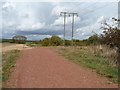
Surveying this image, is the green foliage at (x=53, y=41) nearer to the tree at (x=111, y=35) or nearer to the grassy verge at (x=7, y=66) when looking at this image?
the grassy verge at (x=7, y=66)

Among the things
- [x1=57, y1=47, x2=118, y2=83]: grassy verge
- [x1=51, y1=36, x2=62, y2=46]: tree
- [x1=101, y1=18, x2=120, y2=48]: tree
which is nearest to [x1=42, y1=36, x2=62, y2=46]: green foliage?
[x1=51, y1=36, x2=62, y2=46]: tree

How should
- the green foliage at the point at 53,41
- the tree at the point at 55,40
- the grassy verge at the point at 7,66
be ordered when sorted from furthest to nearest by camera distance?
1. the tree at the point at 55,40
2. the green foliage at the point at 53,41
3. the grassy verge at the point at 7,66

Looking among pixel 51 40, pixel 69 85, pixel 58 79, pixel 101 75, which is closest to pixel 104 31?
pixel 101 75

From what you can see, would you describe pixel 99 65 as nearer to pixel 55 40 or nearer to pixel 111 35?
pixel 111 35

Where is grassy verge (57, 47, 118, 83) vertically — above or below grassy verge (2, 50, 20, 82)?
above

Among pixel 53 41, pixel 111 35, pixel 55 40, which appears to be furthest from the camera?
pixel 53 41

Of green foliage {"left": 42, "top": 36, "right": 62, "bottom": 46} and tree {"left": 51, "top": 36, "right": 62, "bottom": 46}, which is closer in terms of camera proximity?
green foliage {"left": 42, "top": 36, "right": 62, "bottom": 46}

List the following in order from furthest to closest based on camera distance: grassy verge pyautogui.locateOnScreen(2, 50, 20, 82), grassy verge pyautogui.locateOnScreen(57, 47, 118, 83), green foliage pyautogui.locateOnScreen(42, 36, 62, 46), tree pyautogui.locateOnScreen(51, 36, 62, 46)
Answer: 1. tree pyautogui.locateOnScreen(51, 36, 62, 46)
2. green foliage pyautogui.locateOnScreen(42, 36, 62, 46)
3. grassy verge pyautogui.locateOnScreen(2, 50, 20, 82)
4. grassy verge pyautogui.locateOnScreen(57, 47, 118, 83)

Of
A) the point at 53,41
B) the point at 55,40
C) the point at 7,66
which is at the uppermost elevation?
the point at 55,40

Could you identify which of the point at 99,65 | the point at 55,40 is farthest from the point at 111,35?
the point at 55,40

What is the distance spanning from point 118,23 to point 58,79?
764 centimetres

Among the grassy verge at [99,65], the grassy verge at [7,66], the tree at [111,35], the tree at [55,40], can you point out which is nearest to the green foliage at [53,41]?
the tree at [55,40]

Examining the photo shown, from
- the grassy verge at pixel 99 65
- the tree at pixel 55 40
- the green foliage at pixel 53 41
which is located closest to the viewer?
the grassy verge at pixel 99 65

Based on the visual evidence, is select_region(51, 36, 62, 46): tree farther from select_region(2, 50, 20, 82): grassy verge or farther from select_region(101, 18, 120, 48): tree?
select_region(101, 18, 120, 48): tree
